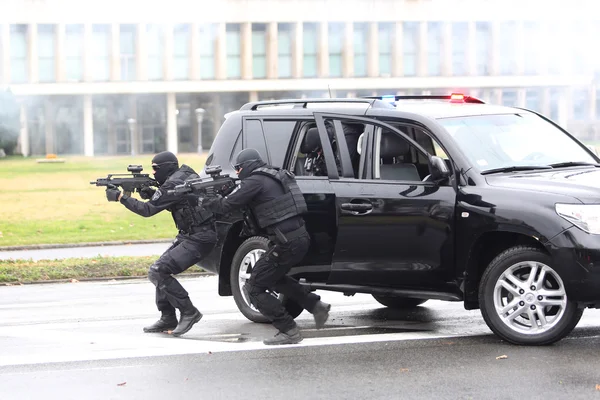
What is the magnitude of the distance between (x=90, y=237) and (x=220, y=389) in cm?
1654

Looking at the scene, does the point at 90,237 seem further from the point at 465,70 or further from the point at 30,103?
the point at 30,103

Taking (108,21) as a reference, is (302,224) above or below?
below

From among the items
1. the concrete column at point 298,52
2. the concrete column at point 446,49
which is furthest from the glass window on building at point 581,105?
the concrete column at point 298,52

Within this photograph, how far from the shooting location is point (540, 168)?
27.5ft

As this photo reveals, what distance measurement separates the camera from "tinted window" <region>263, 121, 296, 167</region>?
9.64 meters

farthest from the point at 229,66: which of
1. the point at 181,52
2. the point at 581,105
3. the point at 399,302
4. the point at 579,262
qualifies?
the point at 579,262

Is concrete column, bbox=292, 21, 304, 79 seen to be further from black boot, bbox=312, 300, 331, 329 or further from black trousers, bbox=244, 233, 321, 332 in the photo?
black trousers, bbox=244, 233, 321, 332

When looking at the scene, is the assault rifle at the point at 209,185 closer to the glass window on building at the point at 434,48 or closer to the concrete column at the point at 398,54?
the glass window on building at the point at 434,48

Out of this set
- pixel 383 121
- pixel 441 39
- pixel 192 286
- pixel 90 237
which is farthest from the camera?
pixel 441 39

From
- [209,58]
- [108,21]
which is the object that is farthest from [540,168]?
[209,58]

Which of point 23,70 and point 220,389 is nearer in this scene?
point 220,389

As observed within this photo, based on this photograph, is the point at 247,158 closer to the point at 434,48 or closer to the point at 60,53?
the point at 60,53

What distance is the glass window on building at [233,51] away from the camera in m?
75.8

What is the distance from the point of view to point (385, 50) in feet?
243
